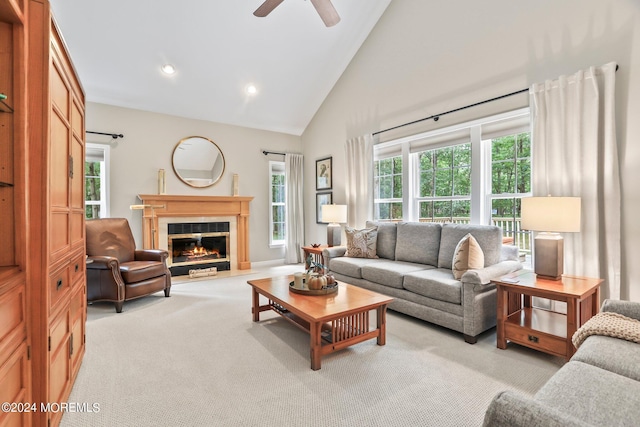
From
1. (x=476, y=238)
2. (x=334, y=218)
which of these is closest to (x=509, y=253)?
(x=476, y=238)

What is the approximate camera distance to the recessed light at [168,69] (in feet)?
15.0

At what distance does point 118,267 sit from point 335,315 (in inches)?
105

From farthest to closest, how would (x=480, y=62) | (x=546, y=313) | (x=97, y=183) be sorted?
1. (x=97, y=183)
2. (x=480, y=62)
3. (x=546, y=313)

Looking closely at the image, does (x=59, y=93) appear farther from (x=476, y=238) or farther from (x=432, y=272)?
(x=476, y=238)

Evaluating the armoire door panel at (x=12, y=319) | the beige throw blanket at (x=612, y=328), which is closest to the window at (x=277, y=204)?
the armoire door panel at (x=12, y=319)

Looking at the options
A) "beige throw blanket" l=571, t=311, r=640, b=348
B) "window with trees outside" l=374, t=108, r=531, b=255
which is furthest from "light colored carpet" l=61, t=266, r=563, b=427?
"window with trees outside" l=374, t=108, r=531, b=255

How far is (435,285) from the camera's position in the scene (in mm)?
2934

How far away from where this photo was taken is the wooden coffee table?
2.24m

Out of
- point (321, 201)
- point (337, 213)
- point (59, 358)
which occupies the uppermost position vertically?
point (321, 201)

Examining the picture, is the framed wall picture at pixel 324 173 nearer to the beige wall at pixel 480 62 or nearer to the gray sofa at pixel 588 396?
the beige wall at pixel 480 62

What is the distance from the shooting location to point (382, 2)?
4.56m

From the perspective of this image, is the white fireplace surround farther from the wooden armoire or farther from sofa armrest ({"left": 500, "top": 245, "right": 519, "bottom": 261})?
sofa armrest ({"left": 500, "top": 245, "right": 519, "bottom": 261})

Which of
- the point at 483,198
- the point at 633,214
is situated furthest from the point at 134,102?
the point at 633,214

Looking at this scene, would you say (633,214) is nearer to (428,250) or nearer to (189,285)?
(428,250)
